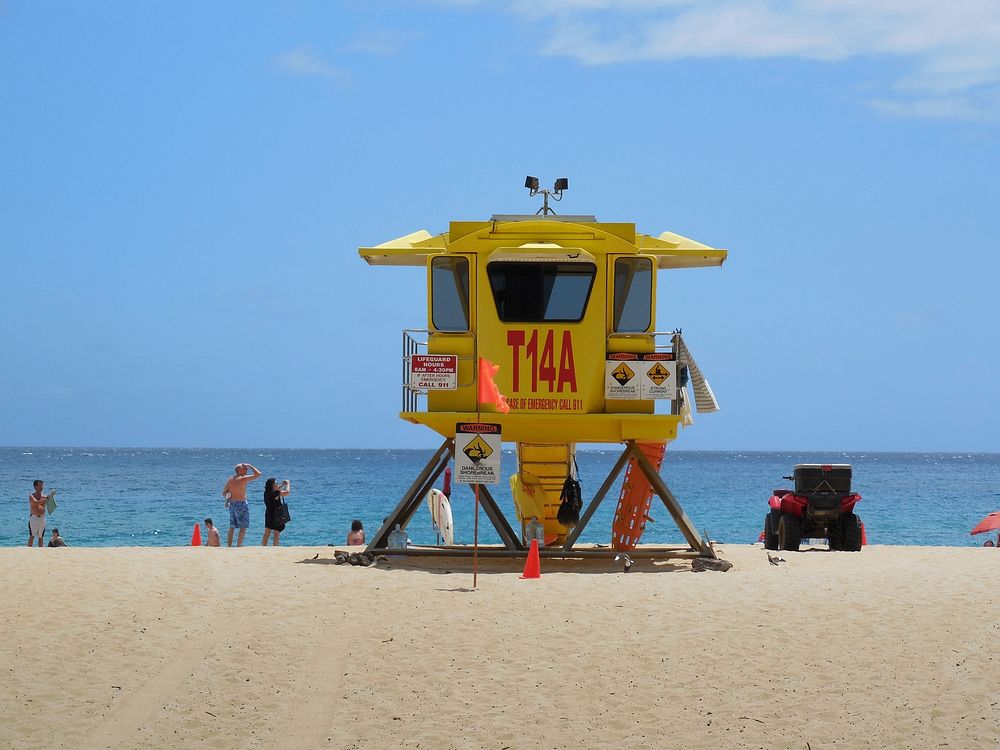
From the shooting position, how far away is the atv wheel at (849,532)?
20.8 m

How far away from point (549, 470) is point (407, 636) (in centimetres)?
770

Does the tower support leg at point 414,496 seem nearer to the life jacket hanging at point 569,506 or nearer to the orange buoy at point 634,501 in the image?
the life jacket hanging at point 569,506

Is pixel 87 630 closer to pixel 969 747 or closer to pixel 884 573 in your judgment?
pixel 969 747

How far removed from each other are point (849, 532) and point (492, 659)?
1167 centimetres

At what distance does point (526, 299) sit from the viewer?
16.2 metres

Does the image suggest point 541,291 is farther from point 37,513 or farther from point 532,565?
point 37,513

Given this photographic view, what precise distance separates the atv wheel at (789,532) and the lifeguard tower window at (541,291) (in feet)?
22.2

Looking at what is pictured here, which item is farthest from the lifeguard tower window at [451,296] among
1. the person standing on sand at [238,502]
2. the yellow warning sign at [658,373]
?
the person standing on sand at [238,502]

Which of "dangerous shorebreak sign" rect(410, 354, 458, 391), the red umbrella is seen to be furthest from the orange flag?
the red umbrella

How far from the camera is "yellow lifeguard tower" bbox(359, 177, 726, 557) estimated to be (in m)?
16.1

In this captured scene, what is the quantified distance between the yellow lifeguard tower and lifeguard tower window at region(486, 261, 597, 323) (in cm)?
1

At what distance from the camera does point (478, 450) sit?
14352mm

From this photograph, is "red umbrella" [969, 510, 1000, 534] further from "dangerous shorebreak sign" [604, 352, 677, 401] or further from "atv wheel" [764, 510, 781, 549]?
"dangerous shorebreak sign" [604, 352, 677, 401]

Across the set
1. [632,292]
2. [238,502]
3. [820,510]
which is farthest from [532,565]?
[238,502]
